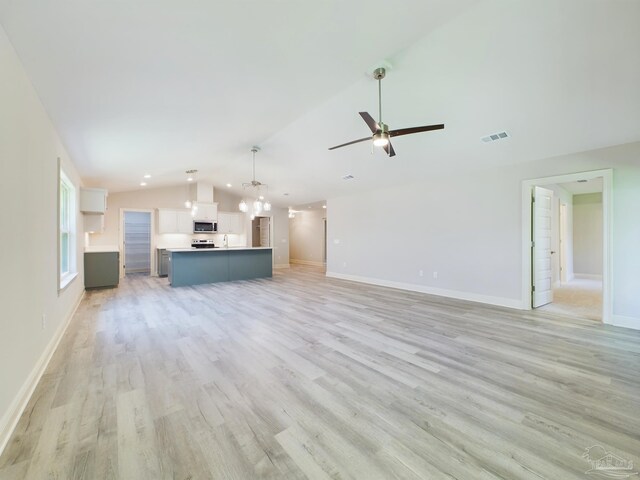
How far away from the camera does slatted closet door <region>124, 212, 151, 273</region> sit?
1000cm

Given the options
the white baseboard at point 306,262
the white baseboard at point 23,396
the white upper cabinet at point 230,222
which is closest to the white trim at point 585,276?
the white baseboard at point 306,262

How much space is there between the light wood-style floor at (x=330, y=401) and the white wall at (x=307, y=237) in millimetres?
8484

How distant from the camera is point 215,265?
750cm

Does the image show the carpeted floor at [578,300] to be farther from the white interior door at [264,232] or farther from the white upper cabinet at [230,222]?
the white upper cabinet at [230,222]

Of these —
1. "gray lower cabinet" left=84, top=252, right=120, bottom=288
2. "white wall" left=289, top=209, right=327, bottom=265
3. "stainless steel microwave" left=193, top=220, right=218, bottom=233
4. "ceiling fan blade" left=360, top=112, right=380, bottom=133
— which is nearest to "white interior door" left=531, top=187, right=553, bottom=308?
"ceiling fan blade" left=360, top=112, right=380, bottom=133

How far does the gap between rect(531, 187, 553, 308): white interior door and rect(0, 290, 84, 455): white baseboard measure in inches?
252

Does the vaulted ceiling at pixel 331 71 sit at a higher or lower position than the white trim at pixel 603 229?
higher

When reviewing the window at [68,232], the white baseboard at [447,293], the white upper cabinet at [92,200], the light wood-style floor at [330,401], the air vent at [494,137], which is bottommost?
the light wood-style floor at [330,401]

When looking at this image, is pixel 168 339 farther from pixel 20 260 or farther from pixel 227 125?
pixel 227 125

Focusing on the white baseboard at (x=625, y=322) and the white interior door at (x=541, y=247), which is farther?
the white interior door at (x=541, y=247)

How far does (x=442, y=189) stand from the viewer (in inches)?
230

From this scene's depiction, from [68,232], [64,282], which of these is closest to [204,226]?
[68,232]

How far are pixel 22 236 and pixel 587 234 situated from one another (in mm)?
12106

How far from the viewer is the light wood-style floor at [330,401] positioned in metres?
1.50
